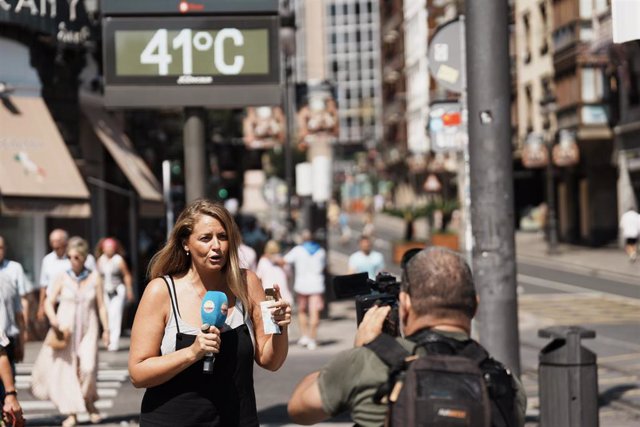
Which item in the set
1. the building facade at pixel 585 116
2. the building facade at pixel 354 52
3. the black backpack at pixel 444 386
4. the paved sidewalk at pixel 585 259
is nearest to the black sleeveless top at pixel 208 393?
the black backpack at pixel 444 386

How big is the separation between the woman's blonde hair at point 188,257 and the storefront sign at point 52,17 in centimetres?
1504

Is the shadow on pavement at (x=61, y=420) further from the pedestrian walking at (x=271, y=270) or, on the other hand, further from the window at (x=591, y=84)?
the window at (x=591, y=84)

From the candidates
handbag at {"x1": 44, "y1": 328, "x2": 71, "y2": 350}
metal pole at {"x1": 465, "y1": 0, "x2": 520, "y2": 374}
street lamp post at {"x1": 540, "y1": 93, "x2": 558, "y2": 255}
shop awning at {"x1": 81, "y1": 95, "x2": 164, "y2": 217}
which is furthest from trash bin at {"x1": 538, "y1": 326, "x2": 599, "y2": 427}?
street lamp post at {"x1": 540, "y1": 93, "x2": 558, "y2": 255}

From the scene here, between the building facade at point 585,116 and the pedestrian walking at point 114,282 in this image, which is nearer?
the pedestrian walking at point 114,282

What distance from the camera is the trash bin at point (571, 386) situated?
8.92 meters

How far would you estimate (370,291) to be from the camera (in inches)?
195

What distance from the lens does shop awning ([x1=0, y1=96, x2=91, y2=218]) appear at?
19.3m

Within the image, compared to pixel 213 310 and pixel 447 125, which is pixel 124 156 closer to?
pixel 447 125

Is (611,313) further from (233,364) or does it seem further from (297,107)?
(233,364)

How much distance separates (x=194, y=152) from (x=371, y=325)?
7102mm

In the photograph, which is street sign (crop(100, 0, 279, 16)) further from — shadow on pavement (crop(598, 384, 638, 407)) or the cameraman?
the cameraman

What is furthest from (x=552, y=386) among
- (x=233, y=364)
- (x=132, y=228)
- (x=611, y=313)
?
(x=132, y=228)

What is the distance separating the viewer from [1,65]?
2056 centimetres

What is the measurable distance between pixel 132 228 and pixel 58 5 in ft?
23.0
